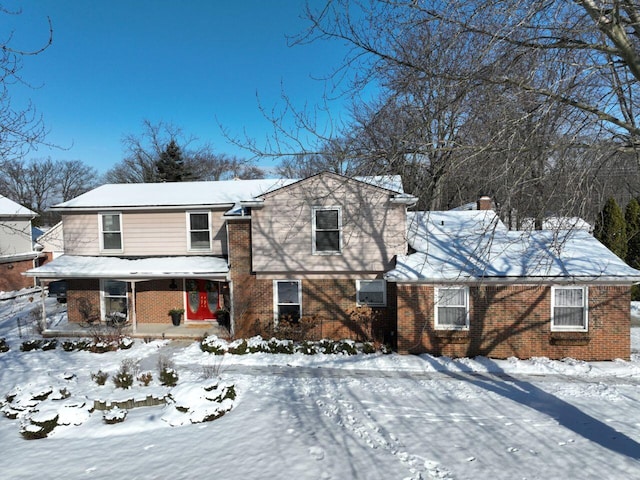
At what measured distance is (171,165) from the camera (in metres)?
39.5

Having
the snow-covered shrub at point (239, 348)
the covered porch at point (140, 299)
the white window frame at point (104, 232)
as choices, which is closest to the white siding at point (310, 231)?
the covered porch at point (140, 299)

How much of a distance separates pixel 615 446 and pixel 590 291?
18.7 feet

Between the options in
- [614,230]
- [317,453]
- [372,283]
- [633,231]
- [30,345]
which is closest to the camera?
[317,453]

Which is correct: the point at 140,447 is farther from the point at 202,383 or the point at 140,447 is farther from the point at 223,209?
the point at 223,209

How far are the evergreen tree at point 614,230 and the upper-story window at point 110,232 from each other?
21932 mm

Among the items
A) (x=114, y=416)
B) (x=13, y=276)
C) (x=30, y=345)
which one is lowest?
(x=30, y=345)

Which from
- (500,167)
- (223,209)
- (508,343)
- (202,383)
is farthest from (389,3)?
(223,209)

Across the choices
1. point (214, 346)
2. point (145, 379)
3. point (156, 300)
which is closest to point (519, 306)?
point (214, 346)

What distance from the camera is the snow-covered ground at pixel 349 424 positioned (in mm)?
5219

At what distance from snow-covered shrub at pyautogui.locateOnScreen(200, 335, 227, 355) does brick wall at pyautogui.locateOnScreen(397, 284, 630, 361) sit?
5.38 meters

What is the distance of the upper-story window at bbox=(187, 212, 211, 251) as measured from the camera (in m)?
14.1

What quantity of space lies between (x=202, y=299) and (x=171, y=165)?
2922 centimetres

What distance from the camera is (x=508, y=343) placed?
10.8 metres

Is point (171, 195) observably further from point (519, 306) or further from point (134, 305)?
point (519, 306)
